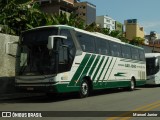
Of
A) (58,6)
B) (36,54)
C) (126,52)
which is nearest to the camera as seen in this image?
(36,54)

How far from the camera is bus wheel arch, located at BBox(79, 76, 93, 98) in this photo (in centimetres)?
1702

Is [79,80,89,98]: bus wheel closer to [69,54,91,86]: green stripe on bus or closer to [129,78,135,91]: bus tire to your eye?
[69,54,91,86]: green stripe on bus

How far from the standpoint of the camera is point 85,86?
17453 millimetres

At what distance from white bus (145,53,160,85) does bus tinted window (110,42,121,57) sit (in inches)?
366

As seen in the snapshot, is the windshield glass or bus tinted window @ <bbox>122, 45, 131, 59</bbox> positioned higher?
the windshield glass

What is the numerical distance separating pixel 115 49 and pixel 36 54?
23.4ft

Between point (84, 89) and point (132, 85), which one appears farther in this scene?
point (132, 85)

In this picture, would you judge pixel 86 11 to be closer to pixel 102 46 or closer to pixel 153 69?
pixel 153 69

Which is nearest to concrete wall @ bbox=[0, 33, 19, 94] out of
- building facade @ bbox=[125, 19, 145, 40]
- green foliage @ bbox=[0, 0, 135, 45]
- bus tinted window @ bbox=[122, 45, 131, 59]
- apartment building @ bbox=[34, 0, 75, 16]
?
green foliage @ bbox=[0, 0, 135, 45]

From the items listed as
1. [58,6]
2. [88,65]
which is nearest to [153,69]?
[88,65]

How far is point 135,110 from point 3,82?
9188mm

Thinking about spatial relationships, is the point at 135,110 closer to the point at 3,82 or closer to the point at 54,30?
the point at 54,30

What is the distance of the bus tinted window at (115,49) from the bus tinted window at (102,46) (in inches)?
31.6

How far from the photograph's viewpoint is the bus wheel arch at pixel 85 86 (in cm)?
1702
